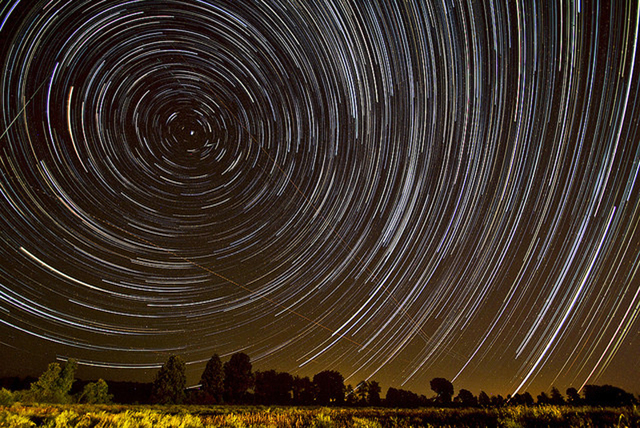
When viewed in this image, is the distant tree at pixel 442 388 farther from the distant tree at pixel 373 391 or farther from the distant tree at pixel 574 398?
the distant tree at pixel 574 398

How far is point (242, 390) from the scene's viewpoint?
46781 mm

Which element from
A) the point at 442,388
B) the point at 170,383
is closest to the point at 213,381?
the point at 170,383

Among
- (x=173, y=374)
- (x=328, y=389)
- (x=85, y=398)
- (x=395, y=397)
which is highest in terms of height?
(x=173, y=374)

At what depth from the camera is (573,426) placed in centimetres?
720

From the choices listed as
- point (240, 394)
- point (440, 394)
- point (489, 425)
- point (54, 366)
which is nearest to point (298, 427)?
point (489, 425)

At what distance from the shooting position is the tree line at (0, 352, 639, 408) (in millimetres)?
37156

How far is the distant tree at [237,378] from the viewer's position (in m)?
46.3

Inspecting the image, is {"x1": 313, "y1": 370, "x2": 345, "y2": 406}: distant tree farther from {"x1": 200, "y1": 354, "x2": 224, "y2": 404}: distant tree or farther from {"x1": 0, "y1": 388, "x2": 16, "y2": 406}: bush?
{"x1": 0, "y1": 388, "x2": 16, "y2": 406}: bush

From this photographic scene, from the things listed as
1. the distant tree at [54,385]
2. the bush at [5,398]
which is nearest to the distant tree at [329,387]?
the distant tree at [54,385]

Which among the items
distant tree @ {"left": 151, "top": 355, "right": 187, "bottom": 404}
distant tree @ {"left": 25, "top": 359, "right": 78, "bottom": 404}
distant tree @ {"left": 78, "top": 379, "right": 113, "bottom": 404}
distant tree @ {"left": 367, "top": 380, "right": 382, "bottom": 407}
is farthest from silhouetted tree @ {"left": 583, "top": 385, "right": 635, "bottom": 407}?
distant tree @ {"left": 25, "top": 359, "right": 78, "bottom": 404}

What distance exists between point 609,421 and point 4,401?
1627 inches

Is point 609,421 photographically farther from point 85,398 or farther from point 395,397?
point 395,397

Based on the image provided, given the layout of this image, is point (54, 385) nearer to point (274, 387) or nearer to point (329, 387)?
point (274, 387)

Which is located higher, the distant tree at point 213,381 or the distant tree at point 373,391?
the distant tree at point 213,381
